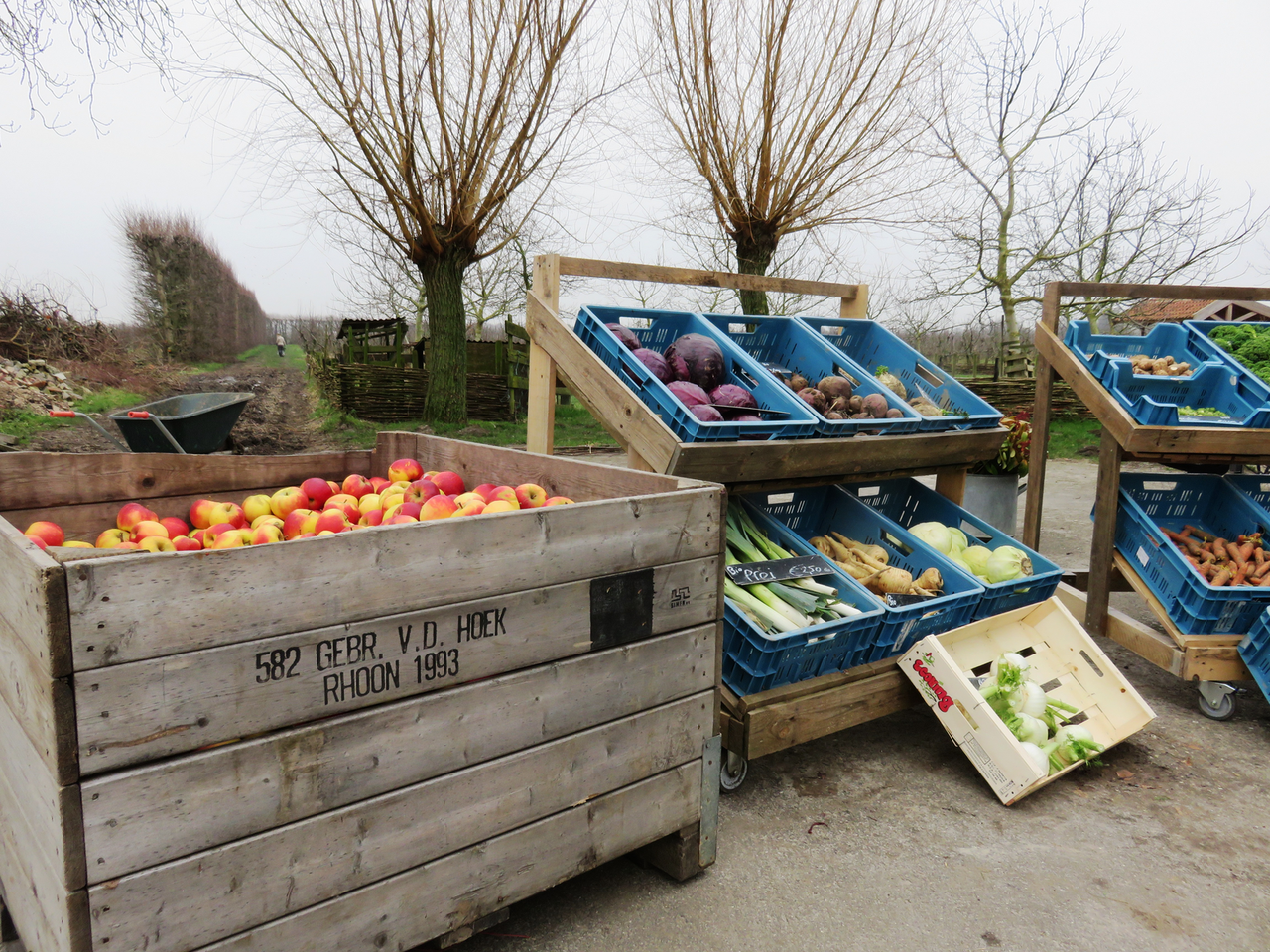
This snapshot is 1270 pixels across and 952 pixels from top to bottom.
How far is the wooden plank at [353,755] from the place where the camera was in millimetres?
1304

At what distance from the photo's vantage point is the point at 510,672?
5.79ft

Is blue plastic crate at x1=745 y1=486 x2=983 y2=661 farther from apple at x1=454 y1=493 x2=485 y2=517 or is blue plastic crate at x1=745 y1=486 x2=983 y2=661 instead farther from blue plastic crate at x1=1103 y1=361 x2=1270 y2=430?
apple at x1=454 y1=493 x2=485 y2=517

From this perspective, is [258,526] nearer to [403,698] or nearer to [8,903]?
[403,698]

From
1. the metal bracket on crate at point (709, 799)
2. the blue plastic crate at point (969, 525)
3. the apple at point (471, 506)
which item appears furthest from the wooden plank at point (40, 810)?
the blue plastic crate at point (969, 525)

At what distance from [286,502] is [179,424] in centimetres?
512

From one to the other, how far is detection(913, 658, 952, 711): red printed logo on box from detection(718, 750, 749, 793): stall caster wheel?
0.72m

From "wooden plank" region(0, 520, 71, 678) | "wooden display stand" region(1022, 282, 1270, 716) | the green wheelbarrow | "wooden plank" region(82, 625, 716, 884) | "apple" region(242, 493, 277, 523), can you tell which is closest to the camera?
"wooden plank" region(0, 520, 71, 678)

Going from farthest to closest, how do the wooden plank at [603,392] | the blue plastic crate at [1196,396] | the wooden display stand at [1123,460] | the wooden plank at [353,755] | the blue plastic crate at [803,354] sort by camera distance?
the blue plastic crate at [1196,396] → the blue plastic crate at [803,354] → the wooden display stand at [1123,460] → the wooden plank at [603,392] → the wooden plank at [353,755]

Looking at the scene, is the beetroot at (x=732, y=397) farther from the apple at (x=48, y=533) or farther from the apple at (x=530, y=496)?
the apple at (x=48, y=533)

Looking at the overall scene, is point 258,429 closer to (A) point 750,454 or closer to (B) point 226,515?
(B) point 226,515

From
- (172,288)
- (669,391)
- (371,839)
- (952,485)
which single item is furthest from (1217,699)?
(172,288)

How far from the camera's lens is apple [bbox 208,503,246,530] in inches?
89.3

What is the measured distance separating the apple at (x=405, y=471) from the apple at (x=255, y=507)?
41 cm

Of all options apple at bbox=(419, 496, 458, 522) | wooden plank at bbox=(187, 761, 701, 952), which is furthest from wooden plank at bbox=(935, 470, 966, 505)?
apple at bbox=(419, 496, 458, 522)
